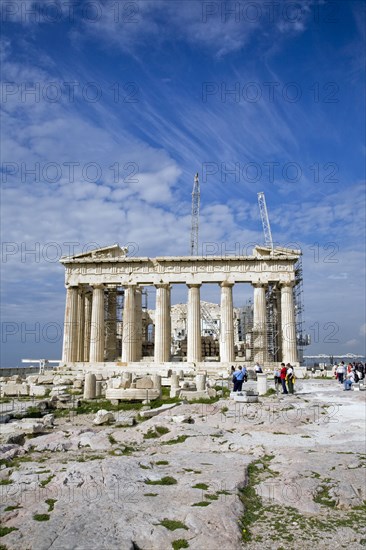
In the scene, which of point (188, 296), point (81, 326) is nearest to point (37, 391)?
point (188, 296)

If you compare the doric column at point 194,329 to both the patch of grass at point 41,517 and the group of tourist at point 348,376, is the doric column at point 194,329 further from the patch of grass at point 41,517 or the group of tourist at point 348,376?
the patch of grass at point 41,517

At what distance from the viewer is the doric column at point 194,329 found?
134 feet

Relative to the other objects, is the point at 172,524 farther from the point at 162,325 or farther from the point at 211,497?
the point at 162,325

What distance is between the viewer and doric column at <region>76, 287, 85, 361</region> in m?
44.0

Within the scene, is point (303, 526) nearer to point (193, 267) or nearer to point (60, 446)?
point (60, 446)

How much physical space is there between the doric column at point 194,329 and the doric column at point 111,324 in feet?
31.1

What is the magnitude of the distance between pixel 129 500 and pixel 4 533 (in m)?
1.95

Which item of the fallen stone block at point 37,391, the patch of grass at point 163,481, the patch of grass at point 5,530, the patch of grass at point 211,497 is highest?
the patch of grass at point 211,497

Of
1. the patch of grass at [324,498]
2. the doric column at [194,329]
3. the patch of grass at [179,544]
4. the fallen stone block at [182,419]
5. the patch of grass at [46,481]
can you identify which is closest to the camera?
the patch of grass at [179,544]

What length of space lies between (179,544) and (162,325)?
35.6 meters

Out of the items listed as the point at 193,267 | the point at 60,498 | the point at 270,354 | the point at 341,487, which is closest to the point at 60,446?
the point at 60,498

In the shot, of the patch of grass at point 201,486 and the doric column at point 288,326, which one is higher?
the doric column at point 288,326

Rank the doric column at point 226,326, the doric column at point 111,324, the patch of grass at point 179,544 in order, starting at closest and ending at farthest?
1. the patch of grass at point 179,544
2. the doric column at point 226,326
3. the doric column at point 111,324

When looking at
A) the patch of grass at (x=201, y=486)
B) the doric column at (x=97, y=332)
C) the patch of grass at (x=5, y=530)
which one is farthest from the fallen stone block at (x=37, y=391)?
the patch of grass at (x=5, y=530)
